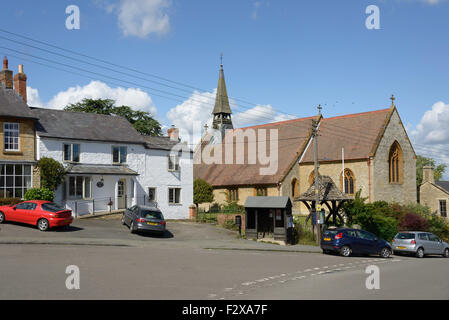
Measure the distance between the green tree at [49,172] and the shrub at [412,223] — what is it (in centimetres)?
2565

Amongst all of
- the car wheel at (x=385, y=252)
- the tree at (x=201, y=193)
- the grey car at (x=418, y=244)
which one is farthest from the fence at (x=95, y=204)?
the grey car at (x=418, y=244)

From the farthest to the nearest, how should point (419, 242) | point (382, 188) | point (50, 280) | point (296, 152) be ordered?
point (296, 152) < point (382, 188) < point (419, 242) < point (50, 280)

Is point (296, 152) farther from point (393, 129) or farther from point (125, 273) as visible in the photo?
point (125, 273)

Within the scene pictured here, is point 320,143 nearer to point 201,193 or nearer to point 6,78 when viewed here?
point 201,193

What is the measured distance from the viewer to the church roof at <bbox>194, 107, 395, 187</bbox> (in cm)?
4397

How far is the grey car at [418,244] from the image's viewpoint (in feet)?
84.3

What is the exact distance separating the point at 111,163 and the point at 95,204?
3.33 m

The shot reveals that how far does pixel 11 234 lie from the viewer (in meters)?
22.3

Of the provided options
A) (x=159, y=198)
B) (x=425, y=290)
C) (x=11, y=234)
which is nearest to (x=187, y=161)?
(x=159, y=198)

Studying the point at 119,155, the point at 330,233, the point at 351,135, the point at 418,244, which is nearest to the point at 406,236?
the point at 418,244

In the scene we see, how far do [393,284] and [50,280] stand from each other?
9937mm

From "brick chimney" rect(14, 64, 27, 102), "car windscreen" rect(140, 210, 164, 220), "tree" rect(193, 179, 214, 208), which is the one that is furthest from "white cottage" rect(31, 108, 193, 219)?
"car windscreen" rect(140, 210, 164, 220)

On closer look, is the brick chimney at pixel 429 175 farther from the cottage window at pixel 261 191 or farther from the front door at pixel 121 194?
the front door at pixel 121 194

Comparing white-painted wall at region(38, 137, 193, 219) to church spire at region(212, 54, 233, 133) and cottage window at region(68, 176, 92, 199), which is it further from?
church spire at region(212, 54, 233, 133)
